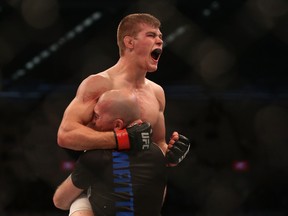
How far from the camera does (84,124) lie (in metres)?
A: 1.78

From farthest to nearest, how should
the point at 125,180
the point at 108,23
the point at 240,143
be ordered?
the point at 240,143
the point at 108,23
the point at 125,180

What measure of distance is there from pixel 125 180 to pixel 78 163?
161 millimetres

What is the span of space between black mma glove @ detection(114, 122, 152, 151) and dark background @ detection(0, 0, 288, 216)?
2.30 metres

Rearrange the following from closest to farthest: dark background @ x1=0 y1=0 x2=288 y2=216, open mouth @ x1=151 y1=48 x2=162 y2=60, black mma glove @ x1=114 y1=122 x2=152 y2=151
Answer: black mma glove @ x1=114 y1=122 x2=152 y2=151
open mouth @ x1=151 y1=48 x2=162 y2=60
dark background @ x1=0 y1=0 x2=288 y2=216

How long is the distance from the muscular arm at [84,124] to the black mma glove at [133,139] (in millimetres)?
24

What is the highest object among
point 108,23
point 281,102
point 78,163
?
point 78,163

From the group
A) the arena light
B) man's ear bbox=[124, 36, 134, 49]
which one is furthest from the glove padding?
the arena light

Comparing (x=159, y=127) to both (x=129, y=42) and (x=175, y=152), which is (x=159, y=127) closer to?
(x=175, y=152)

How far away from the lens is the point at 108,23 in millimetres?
3895

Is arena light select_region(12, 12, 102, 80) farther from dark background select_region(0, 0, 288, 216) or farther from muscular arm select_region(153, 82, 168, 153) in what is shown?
muscular arm select_region(153, 82, 168, 153)

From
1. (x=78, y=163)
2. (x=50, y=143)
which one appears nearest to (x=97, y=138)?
(x=78, y=163)

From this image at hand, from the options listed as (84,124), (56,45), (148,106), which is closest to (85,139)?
(84,124)

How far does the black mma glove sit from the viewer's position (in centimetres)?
162

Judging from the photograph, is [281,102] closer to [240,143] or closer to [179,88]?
[240,143]
